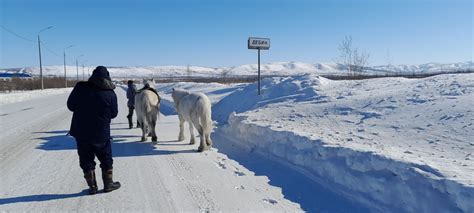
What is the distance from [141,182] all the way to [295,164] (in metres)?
2.89

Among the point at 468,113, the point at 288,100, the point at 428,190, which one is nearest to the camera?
the point at 428,190

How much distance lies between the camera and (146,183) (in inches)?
249

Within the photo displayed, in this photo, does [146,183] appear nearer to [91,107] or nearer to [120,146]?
[91,107]

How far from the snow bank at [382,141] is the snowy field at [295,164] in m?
0.02

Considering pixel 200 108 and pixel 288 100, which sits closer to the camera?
pixel 200 108

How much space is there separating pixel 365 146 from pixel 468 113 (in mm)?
2872

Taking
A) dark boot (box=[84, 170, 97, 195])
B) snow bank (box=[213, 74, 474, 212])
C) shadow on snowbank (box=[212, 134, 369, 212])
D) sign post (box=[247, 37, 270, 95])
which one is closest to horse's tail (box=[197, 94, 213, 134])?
shadow on snowbank (box=[212, 134, 369, 212])

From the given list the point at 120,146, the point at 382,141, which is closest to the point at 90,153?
the point at 120,146

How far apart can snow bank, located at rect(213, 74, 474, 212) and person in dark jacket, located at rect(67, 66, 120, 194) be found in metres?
3.52

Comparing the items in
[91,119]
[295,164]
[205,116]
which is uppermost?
[91,119]

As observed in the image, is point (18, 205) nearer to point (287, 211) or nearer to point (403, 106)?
point (287, 211)

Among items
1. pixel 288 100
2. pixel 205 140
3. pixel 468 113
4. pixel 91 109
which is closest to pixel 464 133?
pixel 468 113

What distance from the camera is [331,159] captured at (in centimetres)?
647

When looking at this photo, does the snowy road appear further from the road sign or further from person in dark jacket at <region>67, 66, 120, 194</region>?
the road sign
